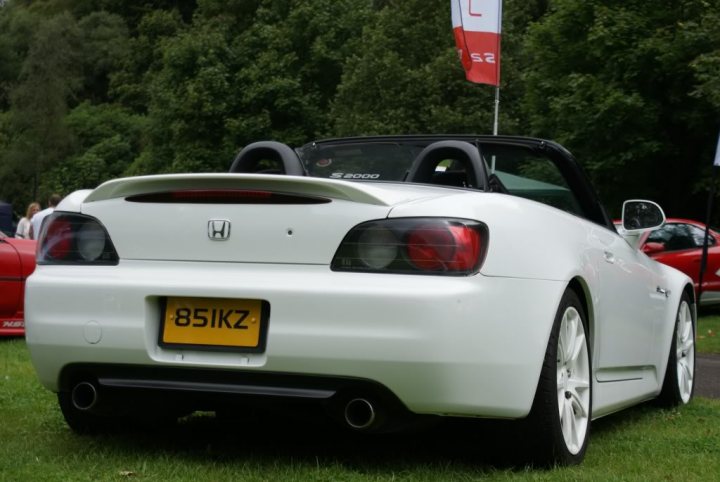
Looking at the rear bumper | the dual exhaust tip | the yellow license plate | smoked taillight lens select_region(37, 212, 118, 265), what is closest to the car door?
the rear bumper

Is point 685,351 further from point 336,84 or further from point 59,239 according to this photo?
point 336,84

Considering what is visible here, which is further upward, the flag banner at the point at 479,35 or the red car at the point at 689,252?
the flag banner at the point at 479,35

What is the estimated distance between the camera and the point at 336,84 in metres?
47.9

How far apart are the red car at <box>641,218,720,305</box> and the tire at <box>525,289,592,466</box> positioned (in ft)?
37.7

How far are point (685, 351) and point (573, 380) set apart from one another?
86.4 inches

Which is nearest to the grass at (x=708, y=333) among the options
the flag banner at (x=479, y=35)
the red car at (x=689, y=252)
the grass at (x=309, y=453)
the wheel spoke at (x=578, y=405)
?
the red car at (x=689, y=252)

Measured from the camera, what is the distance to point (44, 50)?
69.1 m

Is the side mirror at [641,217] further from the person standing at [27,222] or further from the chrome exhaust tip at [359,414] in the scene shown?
the person standing at [27,222]

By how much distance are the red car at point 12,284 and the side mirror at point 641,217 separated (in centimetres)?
600

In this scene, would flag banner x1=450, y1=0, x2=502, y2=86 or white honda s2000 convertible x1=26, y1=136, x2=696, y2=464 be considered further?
flag banner x1=450, y1=0, x2=502, y2=86

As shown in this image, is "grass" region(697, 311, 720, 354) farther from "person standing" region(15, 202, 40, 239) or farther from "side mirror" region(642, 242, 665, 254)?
"person standing" region(15, 202, 40, 239)

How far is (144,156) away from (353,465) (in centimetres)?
5096

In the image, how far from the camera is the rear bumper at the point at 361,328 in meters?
3.68

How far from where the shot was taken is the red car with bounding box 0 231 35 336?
9898 millimetres
